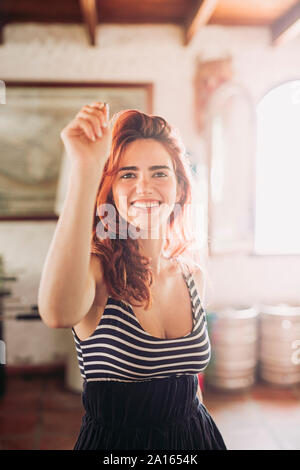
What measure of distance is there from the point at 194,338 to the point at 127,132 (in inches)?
13.3

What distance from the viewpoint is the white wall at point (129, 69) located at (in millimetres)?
2213

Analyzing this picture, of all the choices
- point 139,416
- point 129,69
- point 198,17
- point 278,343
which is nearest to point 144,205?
point 139,416

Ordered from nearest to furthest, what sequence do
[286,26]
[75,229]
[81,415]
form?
[75,229] → [286,26] → [81,415]

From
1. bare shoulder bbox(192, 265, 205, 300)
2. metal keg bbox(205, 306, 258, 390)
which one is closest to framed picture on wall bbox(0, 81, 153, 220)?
metal keg bbox(205, 306, 258, 390)

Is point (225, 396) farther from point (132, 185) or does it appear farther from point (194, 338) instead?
point (132, 185)

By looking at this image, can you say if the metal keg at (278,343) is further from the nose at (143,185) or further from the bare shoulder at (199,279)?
the nose at (143,185)

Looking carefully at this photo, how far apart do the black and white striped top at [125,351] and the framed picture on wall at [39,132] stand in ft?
5.74

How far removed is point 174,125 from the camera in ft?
7.21

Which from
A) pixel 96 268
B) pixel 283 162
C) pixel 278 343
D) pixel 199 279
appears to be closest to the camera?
pixel 96 268

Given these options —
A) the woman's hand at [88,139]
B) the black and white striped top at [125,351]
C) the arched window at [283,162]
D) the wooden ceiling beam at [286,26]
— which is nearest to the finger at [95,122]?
the woman's hand at [88,139]

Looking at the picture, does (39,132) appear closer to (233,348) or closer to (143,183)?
(233,348)

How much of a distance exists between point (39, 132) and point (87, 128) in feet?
6.36

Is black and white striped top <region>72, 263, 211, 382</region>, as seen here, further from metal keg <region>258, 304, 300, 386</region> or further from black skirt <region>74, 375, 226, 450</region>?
metal keg <region>258, 304, 300, 386</region>
